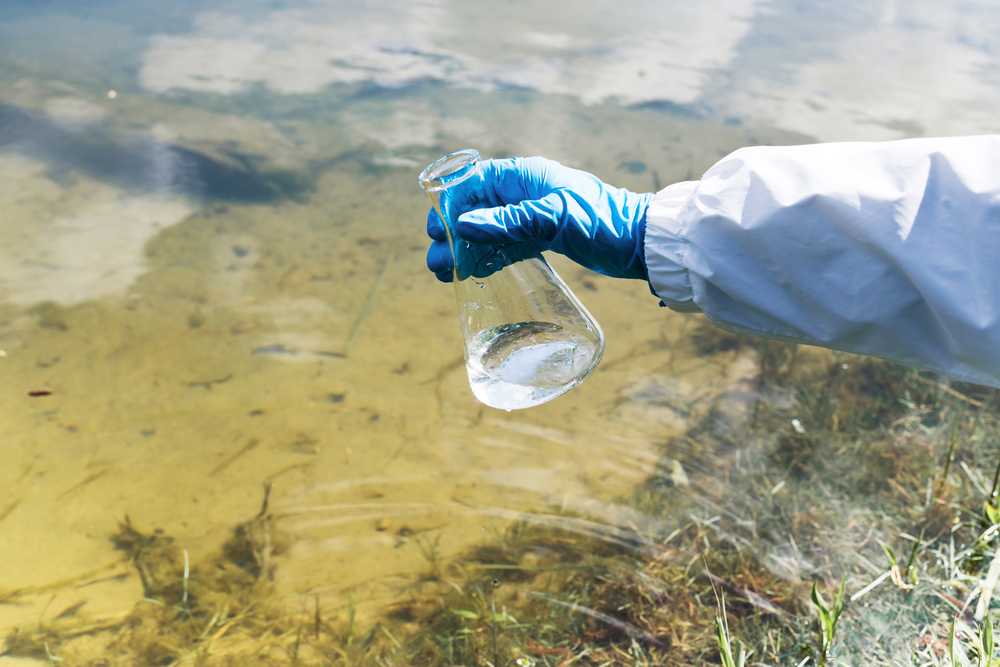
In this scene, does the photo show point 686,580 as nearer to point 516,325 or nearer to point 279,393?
point 516,325

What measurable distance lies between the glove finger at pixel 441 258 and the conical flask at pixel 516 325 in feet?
0.46

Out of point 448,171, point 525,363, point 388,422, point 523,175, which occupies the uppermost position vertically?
point 448,171

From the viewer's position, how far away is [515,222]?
1.35 m

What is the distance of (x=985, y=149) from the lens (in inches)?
45.6

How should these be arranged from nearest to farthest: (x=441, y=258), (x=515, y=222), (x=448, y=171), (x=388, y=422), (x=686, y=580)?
(x=448, y=171) → (x=515, y=222) → (x=441, y=258) → (x=686, y=580) → (x=388, y=422)

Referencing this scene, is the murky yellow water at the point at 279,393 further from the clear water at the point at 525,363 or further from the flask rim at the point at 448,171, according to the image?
the flask rim at the point at 448,171

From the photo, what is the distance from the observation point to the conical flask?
135 centimetres

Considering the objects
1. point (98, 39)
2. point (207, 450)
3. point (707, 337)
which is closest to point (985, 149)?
point (707, 337)

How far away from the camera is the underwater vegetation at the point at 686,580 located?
1730mm

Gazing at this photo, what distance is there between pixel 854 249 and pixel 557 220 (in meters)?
0.61

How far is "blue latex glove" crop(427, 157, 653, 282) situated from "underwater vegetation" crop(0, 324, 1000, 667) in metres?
0.94

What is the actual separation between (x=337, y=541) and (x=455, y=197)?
126cm

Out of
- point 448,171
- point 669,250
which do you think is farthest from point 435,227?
point 669,250

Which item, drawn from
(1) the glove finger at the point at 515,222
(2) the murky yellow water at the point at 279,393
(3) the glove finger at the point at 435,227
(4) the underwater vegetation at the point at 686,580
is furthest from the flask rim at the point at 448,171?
(2) the murky yellow water at the point at 279,393
